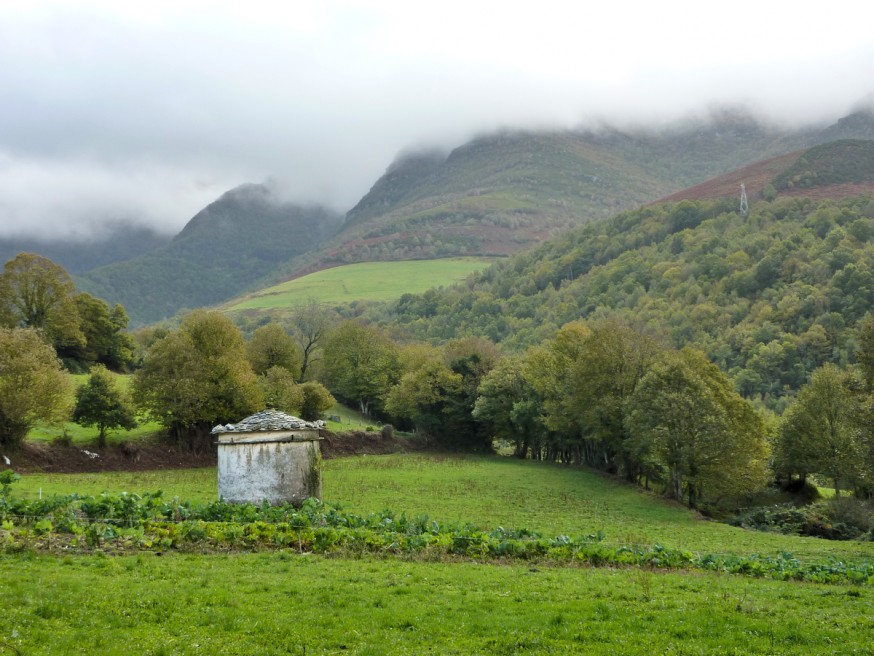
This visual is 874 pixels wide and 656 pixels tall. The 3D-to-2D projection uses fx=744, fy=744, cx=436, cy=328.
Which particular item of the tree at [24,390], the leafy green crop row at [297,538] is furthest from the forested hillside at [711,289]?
the leafy green crop row at [297,538]

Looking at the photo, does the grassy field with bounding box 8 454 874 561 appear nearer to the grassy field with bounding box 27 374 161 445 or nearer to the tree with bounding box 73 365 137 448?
the tree with bounding box 73 365 137 448

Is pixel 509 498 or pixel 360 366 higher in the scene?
pixel 360 366

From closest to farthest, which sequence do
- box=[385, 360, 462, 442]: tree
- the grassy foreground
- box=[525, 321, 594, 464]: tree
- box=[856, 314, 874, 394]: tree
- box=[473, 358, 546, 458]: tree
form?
1. the grassy foreground
2. box=[856, 314, 874, 394]: tree
3. box=[525, 321, 594, 464]: tree
4. box=[473, 358, 546, 458]: tree
5. box=[385, 360, 462, 442]: tree

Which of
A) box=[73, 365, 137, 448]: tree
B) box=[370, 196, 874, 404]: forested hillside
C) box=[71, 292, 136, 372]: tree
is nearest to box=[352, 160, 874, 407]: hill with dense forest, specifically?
box=[370, 196, 874, 404]: forested hillside

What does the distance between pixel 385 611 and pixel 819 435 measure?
172 feet

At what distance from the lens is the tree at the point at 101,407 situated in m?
52.3

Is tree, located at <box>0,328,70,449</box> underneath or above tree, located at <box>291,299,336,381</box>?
underneath

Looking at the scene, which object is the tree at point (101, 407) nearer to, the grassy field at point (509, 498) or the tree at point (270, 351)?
the grassy field at point (509, 498)

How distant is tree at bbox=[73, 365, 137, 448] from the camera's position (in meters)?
52.3

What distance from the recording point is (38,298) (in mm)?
73625

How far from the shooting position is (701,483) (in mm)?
52406

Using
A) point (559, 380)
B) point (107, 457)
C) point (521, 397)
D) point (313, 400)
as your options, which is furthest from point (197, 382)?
point (559, 380)

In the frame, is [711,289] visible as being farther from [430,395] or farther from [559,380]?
[430,395]

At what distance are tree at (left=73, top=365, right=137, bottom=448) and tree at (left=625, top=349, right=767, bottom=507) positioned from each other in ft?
121
